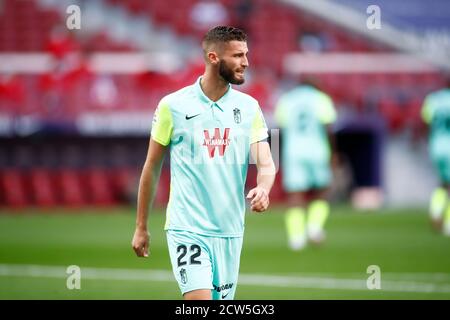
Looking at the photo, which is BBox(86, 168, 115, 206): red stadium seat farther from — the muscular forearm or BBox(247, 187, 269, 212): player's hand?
BBox(247, 187, 269, 212): player's hand

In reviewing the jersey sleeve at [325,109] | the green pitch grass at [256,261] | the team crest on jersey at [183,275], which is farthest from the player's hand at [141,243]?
the jersey sleeve at [325,109]

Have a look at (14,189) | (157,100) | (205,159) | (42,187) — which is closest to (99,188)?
(42,187)

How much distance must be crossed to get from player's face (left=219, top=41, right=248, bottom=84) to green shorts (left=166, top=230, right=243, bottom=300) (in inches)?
36.9

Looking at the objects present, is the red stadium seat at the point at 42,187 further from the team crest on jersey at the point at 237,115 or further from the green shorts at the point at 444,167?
the team crest on jersey at the point at 237,115

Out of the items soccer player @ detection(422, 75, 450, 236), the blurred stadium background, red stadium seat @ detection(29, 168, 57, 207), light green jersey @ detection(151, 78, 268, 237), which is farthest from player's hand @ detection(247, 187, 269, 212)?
red stadium seat @ detection(29, 168, 57, 207)

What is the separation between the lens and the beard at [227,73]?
614 centimetres

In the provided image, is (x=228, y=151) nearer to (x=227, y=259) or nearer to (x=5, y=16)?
(x=227, y=259)

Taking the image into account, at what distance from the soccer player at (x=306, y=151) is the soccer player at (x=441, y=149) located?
196 cm

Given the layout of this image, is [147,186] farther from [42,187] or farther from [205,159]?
[42,187]

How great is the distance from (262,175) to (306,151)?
903 cm

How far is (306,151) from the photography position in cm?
1514

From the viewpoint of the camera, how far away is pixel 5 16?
26.5 metres

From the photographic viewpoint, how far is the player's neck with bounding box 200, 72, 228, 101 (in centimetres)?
630
